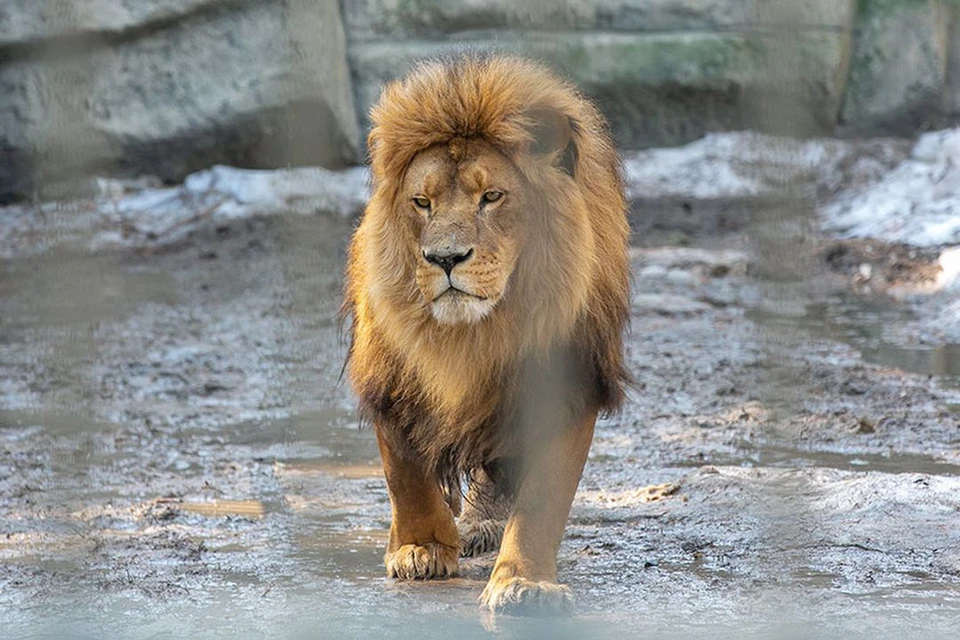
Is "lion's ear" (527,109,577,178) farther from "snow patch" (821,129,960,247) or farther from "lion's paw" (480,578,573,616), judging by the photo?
"snow patch" (821,129,960,247)

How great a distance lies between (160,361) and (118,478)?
2410 millimetres

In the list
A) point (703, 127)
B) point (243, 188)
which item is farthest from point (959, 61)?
point (243, 188)

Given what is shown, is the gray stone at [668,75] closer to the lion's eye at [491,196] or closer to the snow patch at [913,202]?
the snow patch at [913,202]

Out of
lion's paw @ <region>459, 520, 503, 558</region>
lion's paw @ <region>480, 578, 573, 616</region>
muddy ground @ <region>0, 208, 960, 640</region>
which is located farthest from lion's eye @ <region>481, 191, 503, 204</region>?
lion's paw @ <region>459, 520, 503, 558</region>

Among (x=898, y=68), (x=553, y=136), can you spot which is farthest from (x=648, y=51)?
(x=553, y=136)

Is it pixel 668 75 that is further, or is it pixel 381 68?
pixel 668 75

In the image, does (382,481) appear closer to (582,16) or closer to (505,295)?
(505,295)

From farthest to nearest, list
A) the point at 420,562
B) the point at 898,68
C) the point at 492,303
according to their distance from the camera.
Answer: the point at 898,68 → the point at 420,562 → the point at 492,303

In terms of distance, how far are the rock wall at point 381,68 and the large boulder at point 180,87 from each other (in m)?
0.01

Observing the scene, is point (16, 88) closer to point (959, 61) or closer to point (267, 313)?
point (267, 313)

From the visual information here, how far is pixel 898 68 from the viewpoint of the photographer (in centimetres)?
1144

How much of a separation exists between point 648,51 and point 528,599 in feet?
27.1

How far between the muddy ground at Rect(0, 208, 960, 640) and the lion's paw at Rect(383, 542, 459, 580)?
0.07 metres

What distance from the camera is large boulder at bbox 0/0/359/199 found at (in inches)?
402
